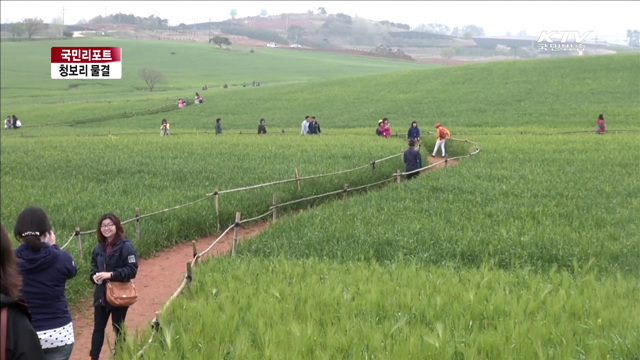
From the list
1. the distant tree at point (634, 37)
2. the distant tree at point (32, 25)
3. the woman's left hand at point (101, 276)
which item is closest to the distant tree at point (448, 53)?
the distant tree at point (634, 37)

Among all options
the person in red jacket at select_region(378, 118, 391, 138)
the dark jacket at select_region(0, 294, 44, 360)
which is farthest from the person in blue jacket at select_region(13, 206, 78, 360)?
the person in red jacket at select_region(378, 118, 391, 138)

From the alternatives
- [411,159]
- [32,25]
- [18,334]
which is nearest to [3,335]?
[18,334]

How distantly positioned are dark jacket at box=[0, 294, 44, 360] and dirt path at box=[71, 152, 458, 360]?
13.8ft

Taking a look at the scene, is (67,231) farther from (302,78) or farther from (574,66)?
(302,78)

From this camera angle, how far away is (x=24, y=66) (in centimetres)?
11094

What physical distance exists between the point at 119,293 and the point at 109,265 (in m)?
0.35

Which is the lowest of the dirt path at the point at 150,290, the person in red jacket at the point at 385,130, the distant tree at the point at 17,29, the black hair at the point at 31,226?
the dirt path at the point at 150,290

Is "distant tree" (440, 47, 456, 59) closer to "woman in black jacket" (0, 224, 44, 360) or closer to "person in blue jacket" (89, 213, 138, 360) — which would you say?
"person in blue jacket" (89, 213, 138, 360)

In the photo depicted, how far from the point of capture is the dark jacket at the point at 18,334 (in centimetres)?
345

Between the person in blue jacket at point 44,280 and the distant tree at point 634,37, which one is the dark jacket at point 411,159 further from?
the distant tree at point 634,37

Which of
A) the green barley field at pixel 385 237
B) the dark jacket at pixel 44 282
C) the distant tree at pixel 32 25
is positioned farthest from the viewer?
the distant tree at pixel 32 25

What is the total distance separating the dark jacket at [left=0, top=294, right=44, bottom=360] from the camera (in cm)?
345

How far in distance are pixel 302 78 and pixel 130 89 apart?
1180 inches

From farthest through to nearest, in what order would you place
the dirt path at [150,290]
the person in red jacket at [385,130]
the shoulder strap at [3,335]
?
the person in red jacket at [385,130]
the dirt path at [150,290]
the shoulder strap at [3,335]
